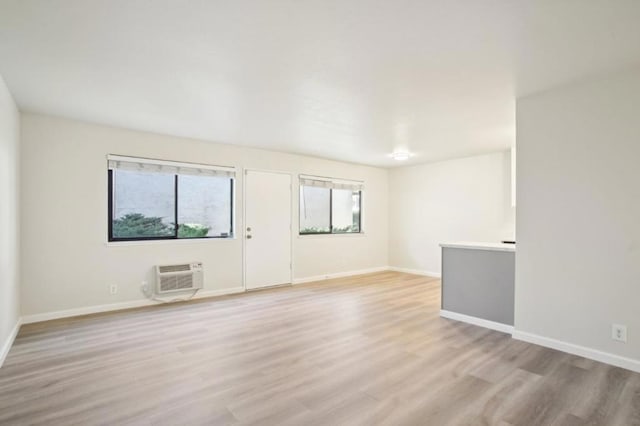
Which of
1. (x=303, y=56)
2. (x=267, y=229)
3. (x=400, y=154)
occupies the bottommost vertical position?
(x=267, y=229)

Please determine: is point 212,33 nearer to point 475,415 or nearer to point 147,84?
point 147,84

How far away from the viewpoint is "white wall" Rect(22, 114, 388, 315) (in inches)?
154

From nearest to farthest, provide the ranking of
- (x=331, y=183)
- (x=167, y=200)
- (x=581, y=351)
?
(x=581, y=351), (x=167, y=200), (x=331, y=183)

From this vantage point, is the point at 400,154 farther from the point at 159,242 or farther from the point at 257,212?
the point at 159,242

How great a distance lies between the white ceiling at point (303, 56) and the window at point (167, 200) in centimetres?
79

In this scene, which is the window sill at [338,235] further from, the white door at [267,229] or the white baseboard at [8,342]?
the white baseboard at [8,342]

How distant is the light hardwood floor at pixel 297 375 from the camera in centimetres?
208

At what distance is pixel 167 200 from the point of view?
4930mm

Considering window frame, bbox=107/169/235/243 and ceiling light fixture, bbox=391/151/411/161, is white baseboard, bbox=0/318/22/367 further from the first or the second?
ceiling light fixture, bbox=391/151/411/161

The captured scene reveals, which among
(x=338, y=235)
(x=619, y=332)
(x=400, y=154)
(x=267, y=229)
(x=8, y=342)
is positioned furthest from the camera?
(x=338, y=235)

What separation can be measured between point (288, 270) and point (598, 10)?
5.24 meters

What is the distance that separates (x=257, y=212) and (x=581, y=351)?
15.0 ft

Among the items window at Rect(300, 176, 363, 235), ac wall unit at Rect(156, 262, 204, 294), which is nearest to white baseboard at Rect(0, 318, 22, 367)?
ac wall unit at Rect(156, 262, 204, 294)

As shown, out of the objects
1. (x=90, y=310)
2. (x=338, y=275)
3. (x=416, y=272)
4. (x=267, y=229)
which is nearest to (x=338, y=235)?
(x=338, y=275)
